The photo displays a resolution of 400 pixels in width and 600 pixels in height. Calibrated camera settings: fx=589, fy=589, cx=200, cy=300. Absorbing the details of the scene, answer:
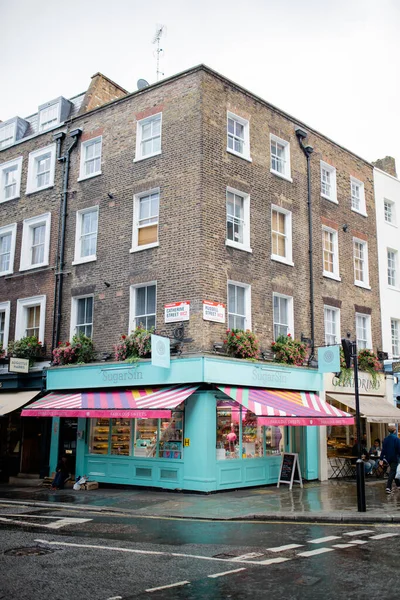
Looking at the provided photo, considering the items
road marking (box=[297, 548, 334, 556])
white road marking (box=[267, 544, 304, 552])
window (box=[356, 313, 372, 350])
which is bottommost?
white road marking (box=[267, 544, 304, 552])

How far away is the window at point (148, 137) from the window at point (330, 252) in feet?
23.3

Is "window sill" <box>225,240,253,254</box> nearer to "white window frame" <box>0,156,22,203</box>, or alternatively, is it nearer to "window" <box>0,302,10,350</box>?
"window" <box>0,302,10,350</box>

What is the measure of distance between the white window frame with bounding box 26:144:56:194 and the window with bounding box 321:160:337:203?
1021 centimetres

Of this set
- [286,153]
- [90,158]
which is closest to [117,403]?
[90,158]

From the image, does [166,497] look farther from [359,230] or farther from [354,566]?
[359,230]

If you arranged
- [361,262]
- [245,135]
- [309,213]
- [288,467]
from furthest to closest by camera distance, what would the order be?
[361,262] < [309,213] < [245,135] < [288,467]

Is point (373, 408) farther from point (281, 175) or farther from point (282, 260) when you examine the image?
point (281, 175)

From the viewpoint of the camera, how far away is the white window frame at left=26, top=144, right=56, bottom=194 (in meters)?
22.0

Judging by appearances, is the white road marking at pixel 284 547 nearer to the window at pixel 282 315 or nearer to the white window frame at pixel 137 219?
the window at pixel 282 315

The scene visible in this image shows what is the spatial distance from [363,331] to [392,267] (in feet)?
13.0

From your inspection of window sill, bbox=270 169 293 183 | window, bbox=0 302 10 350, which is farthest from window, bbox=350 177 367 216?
window, bbox=0 302 10 350

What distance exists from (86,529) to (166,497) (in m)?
4.72

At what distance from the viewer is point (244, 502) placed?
46.9 ft

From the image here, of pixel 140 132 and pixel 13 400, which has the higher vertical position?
pixel 140 132
